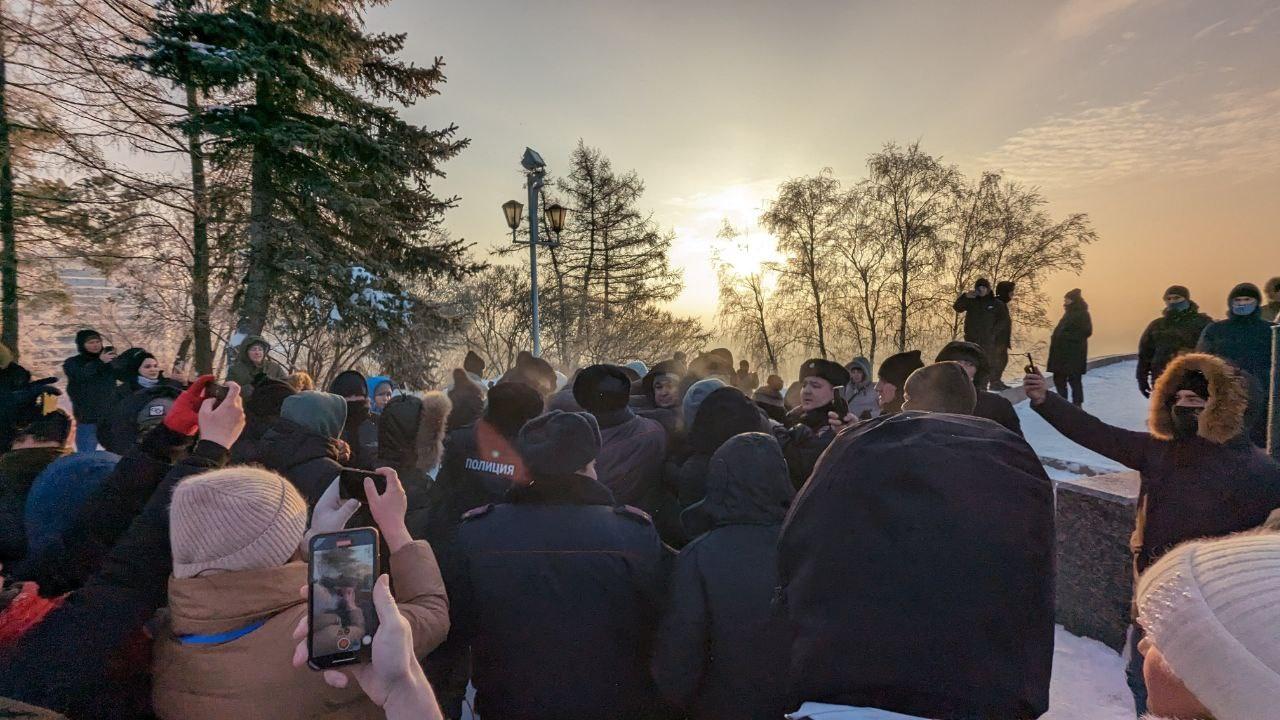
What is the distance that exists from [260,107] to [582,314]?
15535mm

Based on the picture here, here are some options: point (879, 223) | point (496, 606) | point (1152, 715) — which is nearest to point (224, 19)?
point (496, 606)

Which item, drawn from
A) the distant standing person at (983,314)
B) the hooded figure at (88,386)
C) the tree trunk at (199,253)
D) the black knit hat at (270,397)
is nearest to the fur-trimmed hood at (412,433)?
the black knit hat at (270,397)

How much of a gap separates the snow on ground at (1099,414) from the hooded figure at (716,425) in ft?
16.2

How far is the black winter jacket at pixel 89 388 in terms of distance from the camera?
23.9 feet

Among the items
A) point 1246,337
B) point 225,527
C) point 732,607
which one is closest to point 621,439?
point 732,607

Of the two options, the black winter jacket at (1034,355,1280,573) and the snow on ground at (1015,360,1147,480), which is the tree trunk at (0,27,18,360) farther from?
the snow on ground at (1015,360,1147,480)

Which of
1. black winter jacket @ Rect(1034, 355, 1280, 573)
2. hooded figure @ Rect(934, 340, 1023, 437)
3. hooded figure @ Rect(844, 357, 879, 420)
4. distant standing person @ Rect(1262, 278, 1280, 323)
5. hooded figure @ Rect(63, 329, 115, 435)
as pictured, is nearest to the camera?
black winter jacket @ Rect(1034, 355, 1280, 573)

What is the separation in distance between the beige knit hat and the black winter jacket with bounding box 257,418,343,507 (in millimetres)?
1620

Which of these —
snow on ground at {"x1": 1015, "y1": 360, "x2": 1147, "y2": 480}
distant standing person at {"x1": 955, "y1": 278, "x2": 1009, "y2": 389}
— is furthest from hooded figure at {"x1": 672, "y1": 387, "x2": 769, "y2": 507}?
distant standing person at {"x1": 955, "y1": 278, "x2": 1009, "y2": 389}

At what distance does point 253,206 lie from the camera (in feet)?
47.1

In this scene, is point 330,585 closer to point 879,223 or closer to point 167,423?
point 167,423

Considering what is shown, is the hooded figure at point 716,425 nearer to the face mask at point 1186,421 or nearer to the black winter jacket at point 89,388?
the face mask at point 1186,421

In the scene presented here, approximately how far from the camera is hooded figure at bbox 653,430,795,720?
7.33ft

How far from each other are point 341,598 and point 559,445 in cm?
128
